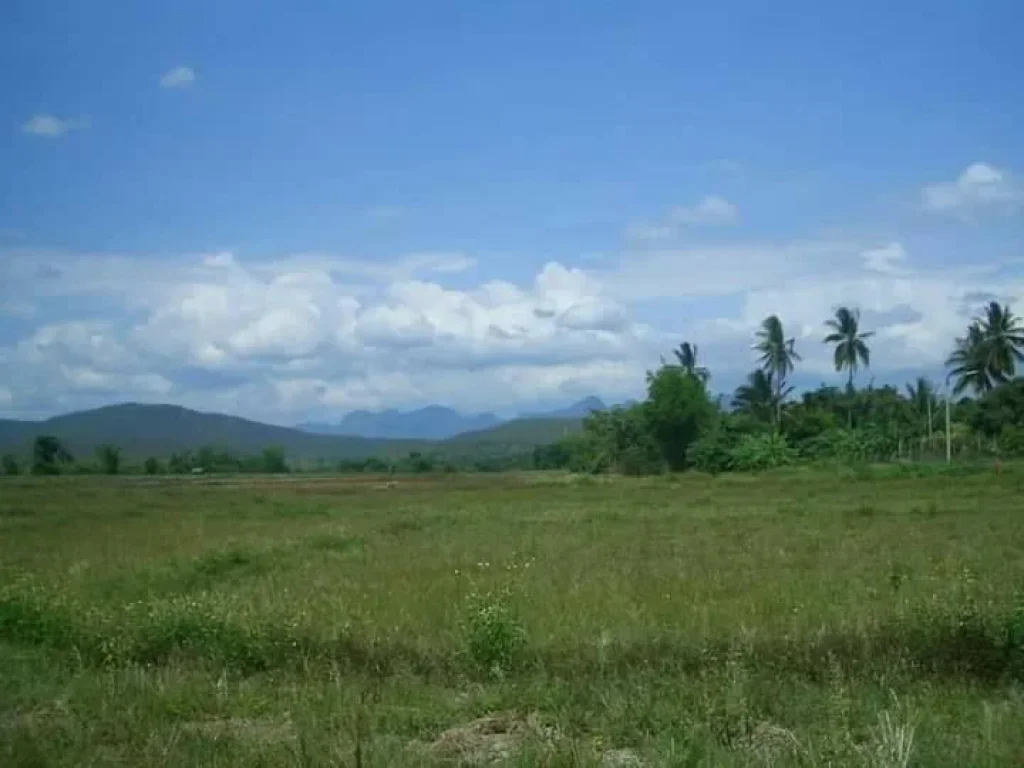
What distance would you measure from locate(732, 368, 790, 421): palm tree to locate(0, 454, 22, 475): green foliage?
43171 millimetres

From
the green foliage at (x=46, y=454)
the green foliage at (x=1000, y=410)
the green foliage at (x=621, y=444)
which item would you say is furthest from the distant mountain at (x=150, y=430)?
the green foliage at (x=1000, y=410)

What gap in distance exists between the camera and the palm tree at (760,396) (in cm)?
A: 6888

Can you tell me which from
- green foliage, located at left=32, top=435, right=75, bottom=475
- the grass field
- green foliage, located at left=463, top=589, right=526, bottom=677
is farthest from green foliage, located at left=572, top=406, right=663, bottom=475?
green foliage, located at left=463, top=589, right=526, bottom=677

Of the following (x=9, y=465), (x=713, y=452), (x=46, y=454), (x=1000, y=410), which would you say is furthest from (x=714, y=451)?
(x=9, y=465)

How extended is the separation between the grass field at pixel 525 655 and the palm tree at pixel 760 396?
50732 mm

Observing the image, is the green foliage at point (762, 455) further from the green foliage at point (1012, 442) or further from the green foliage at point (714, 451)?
the green foliage at point (1012, 442)

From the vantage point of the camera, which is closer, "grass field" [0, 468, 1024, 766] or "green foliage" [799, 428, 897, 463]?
"grass field" [0, 468, 1024, 766]

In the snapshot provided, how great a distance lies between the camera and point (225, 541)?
66.8 feet

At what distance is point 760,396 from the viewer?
228ft

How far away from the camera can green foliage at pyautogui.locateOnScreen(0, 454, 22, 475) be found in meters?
41.4

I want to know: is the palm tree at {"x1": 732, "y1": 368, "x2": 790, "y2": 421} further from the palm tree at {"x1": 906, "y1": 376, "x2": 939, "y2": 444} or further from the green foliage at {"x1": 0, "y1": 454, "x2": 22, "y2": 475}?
the green foliage at {"x1": 0, "y1": 454, "x2": 22, "y2": 475}

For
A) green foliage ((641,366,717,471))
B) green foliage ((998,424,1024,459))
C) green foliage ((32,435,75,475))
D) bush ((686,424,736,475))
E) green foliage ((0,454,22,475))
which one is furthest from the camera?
green foliage ((641,366,717,471))

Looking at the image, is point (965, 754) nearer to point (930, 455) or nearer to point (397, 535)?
point (397, 535)

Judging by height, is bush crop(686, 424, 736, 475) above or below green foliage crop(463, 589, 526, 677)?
above
